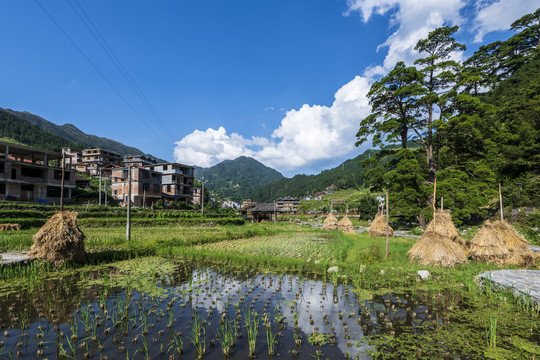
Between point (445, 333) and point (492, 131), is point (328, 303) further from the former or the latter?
point (492, 131)

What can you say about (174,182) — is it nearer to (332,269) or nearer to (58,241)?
(58,241)

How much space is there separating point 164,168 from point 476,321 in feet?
181

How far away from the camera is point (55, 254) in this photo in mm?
8422

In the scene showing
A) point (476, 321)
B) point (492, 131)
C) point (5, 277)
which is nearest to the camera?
point (476, 321)

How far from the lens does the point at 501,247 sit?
9781 mm

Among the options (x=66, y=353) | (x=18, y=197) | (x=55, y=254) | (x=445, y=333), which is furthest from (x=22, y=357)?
(x=18, y=197)

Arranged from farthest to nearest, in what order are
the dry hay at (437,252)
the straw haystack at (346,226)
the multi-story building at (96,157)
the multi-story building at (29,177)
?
the multi-story building at (96,157), the multi-story building at (29,177), the straw haystack at (346,226), the dry hay at (437,252)

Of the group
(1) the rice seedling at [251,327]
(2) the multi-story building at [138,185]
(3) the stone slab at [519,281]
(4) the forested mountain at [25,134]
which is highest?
(4) the forested mountain at [25,134]

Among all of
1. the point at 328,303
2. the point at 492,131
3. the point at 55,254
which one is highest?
the point at 492,131

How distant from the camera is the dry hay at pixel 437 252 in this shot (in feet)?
31.3

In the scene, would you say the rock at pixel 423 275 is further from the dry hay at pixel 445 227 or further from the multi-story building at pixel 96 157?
the multi-story building at pixel 96 157

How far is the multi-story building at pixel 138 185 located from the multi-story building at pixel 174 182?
105 inches

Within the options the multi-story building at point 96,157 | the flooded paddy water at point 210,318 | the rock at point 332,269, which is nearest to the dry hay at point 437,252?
the flooded paddy water at point 210,318

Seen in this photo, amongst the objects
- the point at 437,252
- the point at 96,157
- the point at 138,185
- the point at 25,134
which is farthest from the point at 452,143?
the point at 25,134
